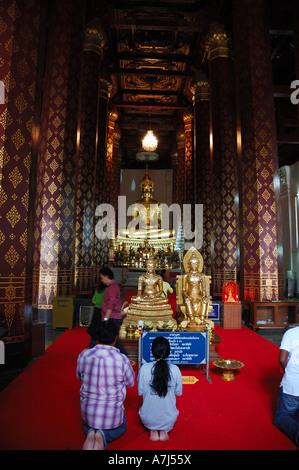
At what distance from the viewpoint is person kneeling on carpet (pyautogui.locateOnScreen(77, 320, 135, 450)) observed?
89.7 inches

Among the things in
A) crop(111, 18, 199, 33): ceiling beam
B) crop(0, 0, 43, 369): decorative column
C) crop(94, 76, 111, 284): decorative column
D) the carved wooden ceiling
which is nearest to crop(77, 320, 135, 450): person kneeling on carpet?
crop(0, 0, 43, 369): decorative column

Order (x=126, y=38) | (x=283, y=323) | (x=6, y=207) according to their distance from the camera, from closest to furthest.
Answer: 1. (x=6, y=207)
2. (x=283, y=323)
3. (x=126, y=38)

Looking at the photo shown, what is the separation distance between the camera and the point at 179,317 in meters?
5.79

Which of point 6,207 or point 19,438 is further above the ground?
point 6,207

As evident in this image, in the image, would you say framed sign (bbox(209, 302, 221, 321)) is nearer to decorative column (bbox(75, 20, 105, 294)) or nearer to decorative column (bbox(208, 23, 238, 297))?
decorative column (bbox(208, 23, 238, 297))

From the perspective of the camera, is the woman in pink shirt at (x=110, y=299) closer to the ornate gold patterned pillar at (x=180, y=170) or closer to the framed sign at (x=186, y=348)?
the framed sign at (x=186, y=348)

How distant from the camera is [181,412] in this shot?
294cm

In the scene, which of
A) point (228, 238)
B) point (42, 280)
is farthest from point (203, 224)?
point (42, 280)

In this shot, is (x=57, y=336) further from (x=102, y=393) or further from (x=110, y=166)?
(x=110, y=166)

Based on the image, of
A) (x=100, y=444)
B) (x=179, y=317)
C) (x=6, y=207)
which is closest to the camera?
(x=100, y=444)

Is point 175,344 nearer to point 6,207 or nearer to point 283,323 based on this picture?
point 6,207

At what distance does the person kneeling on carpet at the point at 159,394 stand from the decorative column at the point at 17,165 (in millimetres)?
2504

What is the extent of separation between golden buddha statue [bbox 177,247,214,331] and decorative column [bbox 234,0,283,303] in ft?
6.69

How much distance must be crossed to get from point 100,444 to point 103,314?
6.99 ft
